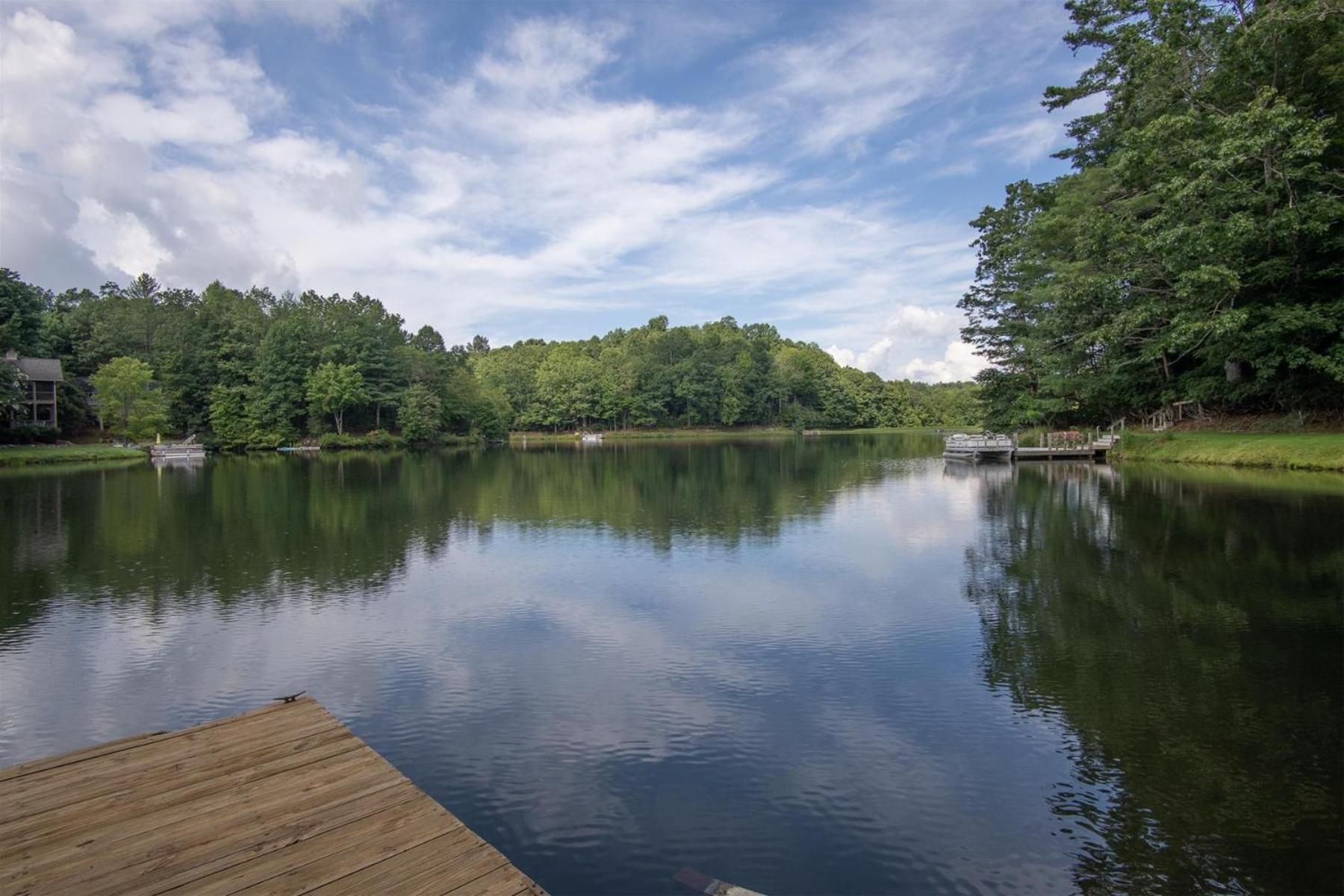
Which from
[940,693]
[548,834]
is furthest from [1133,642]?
[548,834]

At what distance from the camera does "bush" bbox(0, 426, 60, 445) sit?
42.0 m

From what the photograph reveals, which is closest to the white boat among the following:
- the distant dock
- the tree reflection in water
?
the distant dock

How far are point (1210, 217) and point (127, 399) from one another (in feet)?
189

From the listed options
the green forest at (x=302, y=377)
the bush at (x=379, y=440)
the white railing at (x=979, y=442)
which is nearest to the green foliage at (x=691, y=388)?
the green forest at (x=302, y=377)

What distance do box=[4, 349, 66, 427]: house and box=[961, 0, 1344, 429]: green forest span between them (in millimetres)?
54747

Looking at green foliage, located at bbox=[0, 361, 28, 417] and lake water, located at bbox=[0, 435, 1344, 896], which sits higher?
green foliage, located at bbox=[0, 361, 28, 417]

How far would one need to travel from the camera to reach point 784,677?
7250mm

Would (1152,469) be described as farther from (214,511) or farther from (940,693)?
(214,511)

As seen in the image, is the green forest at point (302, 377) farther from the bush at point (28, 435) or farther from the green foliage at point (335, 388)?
the bush at point (28, 435)

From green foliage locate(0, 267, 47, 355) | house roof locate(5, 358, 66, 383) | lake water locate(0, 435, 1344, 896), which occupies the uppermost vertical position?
green foliage locate(0, 267, 47, 355)

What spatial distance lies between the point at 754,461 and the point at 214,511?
2545 centimetres

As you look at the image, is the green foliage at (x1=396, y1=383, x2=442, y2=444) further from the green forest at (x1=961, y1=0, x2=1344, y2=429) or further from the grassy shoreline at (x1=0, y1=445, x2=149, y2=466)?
the green forest at (x1=961, y1=0, x2=1344, y2=429)

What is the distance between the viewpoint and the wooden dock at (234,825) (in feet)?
10.9

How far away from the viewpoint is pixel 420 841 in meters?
3.64
